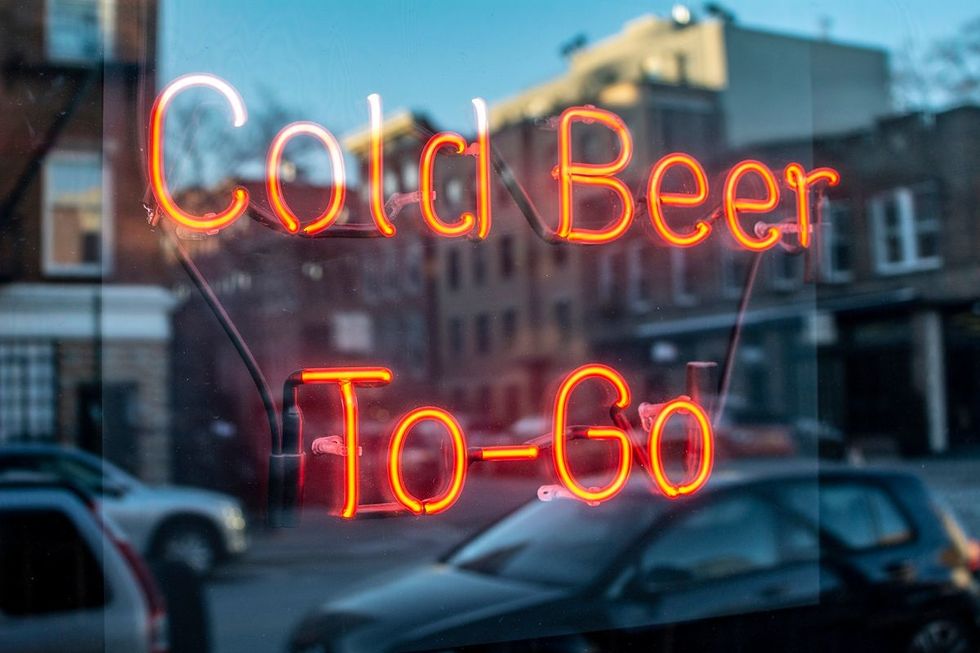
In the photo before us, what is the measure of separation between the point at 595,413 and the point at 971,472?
2.17m

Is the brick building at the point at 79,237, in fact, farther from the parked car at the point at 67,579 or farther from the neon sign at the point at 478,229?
the neon sign at the point at 478,229

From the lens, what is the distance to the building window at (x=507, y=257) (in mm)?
3613

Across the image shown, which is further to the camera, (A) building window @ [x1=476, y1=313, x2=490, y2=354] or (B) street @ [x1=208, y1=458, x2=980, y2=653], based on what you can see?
(A) building window @ [x1=476, y1=313, x2=490, y2=354]

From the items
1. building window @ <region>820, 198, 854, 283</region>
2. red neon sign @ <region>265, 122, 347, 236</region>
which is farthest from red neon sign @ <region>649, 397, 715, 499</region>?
building window @ <region>820, 198, 854, 283</region>

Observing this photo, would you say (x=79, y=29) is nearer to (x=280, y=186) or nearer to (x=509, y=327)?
(x=280, y=186)

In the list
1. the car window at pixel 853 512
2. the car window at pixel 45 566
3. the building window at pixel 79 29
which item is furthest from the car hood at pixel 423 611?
the building window at pixel 79 29

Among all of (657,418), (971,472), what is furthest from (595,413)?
(971,472)

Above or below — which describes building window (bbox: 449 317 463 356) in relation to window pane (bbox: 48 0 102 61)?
below

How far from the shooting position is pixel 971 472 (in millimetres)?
4730

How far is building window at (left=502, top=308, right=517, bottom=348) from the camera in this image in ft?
12.2

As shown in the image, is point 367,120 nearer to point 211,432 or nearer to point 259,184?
point 259,184

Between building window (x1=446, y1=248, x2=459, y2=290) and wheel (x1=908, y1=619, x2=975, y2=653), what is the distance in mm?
2262

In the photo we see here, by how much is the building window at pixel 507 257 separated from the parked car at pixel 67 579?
5.04 ft

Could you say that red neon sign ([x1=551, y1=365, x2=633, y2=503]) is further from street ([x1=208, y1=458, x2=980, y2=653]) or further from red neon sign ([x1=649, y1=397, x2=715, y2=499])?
street ([x1=208, y1=458, x2=980, y2=653])
